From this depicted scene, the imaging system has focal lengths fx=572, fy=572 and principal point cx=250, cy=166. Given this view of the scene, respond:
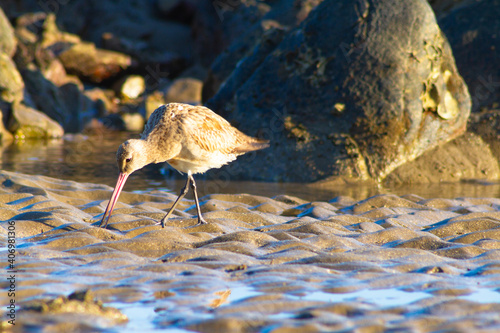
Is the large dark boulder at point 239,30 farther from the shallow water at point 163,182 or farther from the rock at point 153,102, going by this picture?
the rock at point 153,102

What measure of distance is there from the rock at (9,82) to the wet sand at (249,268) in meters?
11.8

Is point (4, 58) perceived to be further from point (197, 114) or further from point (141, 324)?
point (141, 324)

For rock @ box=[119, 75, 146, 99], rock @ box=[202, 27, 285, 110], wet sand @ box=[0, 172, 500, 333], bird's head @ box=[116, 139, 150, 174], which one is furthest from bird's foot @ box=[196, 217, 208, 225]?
rock @ box=[119, 75, 146, 99]

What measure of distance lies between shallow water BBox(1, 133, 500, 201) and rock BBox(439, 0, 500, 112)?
354cm

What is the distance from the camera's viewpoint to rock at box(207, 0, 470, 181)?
400 inches

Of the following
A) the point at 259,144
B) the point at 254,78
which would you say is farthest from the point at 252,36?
the point at 259,144

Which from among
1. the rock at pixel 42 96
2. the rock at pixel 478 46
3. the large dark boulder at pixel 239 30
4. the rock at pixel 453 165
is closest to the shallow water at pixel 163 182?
the rock at pixel 453 165

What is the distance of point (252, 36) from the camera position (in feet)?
45.9

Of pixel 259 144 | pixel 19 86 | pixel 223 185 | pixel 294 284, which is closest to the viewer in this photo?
pixel 294 284

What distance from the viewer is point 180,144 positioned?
658cm

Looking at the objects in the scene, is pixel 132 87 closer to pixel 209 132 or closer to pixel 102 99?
pixel 102 99

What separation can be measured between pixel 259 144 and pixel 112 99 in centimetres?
2155

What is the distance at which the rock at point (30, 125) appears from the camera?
17028 mm

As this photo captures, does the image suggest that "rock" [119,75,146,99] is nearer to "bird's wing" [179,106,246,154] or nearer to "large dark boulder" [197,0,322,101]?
"large dark boulder" [197,0,322,101]
